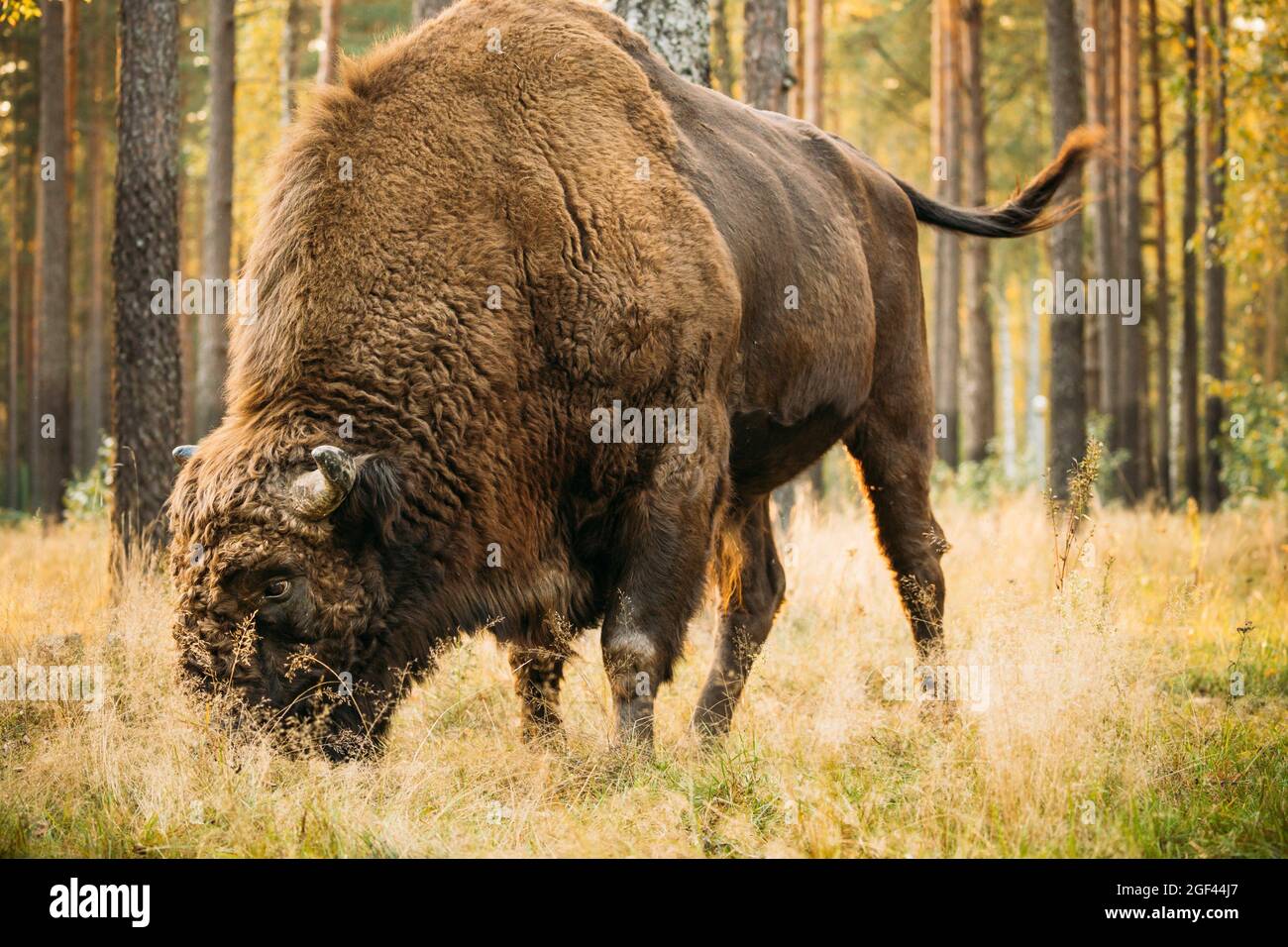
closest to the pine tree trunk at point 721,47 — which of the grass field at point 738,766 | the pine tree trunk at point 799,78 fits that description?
the pine tree trunk at point 799,78

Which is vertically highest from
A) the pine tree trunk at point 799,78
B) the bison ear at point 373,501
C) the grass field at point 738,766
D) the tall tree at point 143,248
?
the pine tree trunk at point 799,78

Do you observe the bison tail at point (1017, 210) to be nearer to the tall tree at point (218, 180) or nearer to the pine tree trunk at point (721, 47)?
the tall tree at point (218, 180)

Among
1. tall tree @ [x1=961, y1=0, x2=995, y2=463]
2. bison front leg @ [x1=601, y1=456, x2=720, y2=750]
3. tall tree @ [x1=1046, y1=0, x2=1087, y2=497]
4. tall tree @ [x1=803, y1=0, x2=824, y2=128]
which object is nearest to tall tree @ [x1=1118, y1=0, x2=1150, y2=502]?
tall tree @ [x1=961, y1=0, x2=995, y2=463]

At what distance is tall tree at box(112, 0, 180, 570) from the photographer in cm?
735

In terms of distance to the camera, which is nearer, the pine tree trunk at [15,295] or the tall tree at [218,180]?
the tall tree at [218,180]

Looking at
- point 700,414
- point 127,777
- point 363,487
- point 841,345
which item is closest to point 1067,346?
point 841,345

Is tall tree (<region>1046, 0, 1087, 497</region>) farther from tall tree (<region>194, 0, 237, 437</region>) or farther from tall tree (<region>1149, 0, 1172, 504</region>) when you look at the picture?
tall tree (<region>194, 0, 237, 437</region>)

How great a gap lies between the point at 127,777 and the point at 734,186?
3331mm

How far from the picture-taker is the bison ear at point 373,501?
12.5 feet

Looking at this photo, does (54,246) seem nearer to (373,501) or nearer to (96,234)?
(96,234)

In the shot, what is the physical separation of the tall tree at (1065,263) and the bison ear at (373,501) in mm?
8259

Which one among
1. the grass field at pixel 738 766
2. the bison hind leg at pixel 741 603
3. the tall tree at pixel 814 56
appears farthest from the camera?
the tall tree at pixel 814 56

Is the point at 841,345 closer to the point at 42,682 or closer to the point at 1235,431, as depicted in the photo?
the point at 42,682

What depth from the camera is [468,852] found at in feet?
11.0
